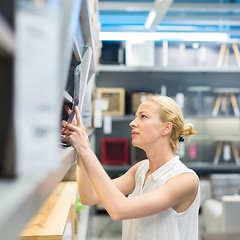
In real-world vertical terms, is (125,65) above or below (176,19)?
below

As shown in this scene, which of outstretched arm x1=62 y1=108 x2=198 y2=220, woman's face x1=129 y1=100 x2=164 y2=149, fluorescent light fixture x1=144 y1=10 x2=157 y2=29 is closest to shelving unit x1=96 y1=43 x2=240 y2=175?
fluorescent light fixture x1=144 y1=10 x2=157 y2=29

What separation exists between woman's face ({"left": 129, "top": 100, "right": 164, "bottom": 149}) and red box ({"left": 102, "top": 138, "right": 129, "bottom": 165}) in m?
3.58

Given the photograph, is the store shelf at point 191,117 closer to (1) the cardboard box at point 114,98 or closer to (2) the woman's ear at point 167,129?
(1) the cardboard box at point 114,98

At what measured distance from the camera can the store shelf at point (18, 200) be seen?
32 cm

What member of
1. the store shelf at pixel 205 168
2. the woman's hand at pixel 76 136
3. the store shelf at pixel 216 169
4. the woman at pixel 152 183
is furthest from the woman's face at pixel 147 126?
the store shelf at pixel 216 169

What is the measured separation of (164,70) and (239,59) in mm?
1363

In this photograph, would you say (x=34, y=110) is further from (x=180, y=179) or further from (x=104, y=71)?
(x=104, y=71)

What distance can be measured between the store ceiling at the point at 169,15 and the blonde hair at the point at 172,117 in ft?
7.03

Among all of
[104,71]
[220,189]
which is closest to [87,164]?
[220,189]

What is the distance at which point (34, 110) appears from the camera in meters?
0.40

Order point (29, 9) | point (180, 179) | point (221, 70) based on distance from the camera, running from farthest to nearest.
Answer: point (221, 70) → point (180, 179) → point (29, 9)

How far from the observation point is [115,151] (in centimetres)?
529

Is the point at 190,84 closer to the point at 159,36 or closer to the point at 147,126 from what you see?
the point at 159,36

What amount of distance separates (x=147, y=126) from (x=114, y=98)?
358 cm
